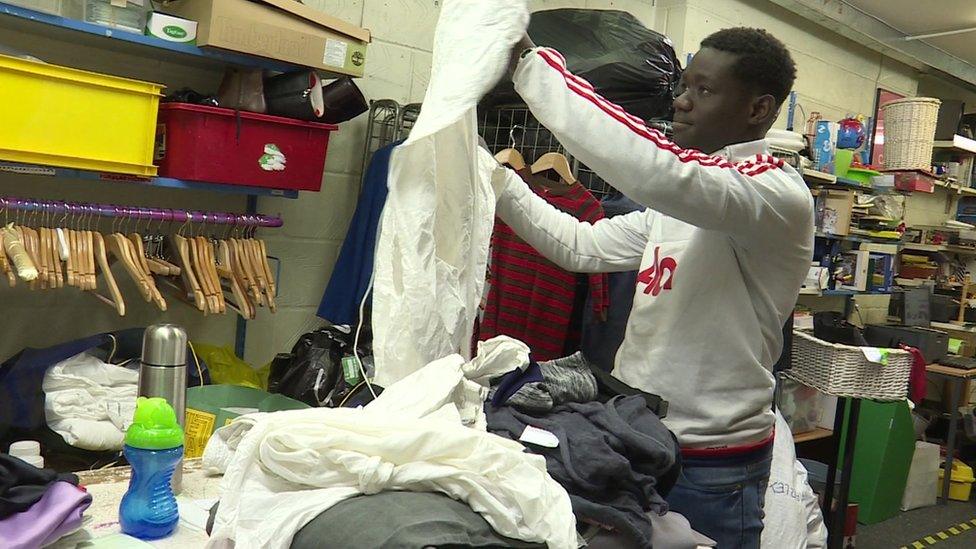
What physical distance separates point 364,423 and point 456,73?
62cm

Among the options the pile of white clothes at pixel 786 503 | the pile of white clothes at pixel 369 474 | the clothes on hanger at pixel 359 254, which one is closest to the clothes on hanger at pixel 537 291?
the clothes on hanger at pixel 359 254

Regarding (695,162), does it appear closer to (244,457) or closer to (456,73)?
(456,73)

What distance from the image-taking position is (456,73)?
126 cm

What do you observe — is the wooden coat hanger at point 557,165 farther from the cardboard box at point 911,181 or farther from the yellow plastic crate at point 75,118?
the cardboard box at point 911,181

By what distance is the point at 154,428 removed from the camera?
1075mm

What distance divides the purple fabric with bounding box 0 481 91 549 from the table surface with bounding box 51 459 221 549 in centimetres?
4

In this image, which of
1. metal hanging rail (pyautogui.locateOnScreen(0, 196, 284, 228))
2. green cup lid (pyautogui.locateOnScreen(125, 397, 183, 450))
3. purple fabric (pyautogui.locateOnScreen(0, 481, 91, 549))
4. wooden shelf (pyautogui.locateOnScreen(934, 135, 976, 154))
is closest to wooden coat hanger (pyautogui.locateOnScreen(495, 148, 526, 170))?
metal hanging rail (pyautogui.locateOnScreen(0, 196, 284, 228))

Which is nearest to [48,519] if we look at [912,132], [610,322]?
[610,322]

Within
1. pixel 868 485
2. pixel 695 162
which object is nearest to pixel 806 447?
pixel 868 485

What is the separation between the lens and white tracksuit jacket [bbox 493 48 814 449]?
1.22m

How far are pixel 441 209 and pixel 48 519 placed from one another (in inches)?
28.0

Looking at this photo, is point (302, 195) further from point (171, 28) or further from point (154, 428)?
point (154, 428)

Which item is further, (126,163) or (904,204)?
(904,204)

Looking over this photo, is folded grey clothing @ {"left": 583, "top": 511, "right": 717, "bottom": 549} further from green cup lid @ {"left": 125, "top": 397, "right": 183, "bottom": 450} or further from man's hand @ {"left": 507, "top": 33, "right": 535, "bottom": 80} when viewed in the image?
man's hand @ {"left": 507, "top": 33, "right": 535, "bottom": 80}
